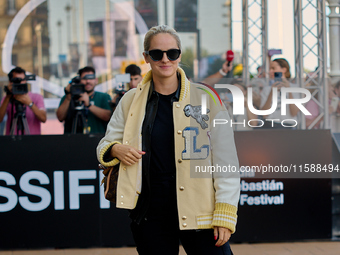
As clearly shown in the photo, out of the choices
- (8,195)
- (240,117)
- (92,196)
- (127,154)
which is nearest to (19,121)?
(8,195)

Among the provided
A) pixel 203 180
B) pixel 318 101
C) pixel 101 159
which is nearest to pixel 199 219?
pixel 203 180

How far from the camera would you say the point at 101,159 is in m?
2.56

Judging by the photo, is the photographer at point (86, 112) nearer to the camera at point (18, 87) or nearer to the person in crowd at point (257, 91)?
the camera at point (18, 87)

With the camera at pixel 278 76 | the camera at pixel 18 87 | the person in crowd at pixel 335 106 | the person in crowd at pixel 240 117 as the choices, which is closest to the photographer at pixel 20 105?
the camera at pixel 18 87

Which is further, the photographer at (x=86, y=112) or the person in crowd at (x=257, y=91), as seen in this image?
the photographer at (x=86, y=112)

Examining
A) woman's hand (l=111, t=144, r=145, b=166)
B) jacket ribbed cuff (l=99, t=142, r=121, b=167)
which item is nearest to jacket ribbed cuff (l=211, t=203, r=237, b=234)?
woman's hand (l=111, t=144, r=145, b=166)

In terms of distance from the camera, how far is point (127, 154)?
2.45m

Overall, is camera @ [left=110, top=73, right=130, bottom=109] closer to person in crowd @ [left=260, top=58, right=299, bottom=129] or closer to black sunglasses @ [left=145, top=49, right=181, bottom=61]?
person in crowd @ [left=260, top=58, right=299, bottom=129]

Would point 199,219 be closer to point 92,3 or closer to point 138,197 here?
point 138,197

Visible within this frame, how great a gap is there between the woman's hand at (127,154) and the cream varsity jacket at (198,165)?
0.11 ft

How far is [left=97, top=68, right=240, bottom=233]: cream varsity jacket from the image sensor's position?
2398 mm

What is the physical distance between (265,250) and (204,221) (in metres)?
3.13

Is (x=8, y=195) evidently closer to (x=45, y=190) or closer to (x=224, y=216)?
(x=45, y=190)

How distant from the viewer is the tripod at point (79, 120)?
19.4 ft
